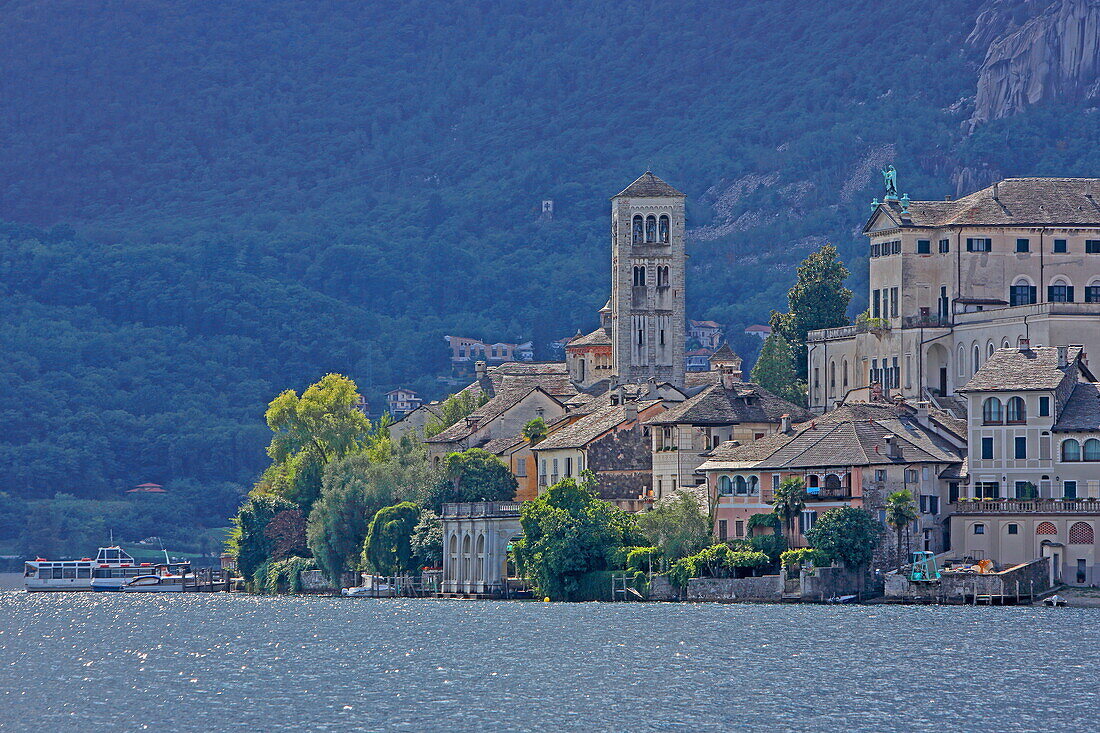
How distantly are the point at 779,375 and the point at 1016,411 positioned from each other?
46.9 metres

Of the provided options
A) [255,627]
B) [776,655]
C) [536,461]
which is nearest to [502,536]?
[536,461]

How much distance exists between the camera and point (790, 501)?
118750mm

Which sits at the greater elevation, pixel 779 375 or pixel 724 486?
pixel 779 375

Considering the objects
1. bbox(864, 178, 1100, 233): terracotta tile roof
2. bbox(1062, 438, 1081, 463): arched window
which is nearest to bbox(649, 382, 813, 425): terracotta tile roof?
bbox(864, 178, 1100, 233): terracotta tile roof

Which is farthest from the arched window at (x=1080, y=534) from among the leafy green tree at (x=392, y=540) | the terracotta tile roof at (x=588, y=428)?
the leafy green tree at (x=392, y=540)

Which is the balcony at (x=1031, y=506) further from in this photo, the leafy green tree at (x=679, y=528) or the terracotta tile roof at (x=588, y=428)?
the terracotta tile roof at (x=588, y=428)

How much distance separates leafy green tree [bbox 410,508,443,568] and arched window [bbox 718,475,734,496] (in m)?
25.8

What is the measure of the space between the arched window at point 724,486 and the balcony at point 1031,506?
513 inches

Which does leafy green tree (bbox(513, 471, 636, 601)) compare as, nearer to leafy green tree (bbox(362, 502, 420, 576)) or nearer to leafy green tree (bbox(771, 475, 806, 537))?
leafy green tree (bbox(771, 475, 806, 537))

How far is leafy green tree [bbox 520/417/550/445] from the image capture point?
6038 inches

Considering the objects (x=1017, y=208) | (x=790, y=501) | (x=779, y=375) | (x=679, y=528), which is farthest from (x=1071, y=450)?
(x=779, y=375)

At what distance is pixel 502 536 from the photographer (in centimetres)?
13975

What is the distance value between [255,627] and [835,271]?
220ft

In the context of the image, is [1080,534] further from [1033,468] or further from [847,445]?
[847,445]
